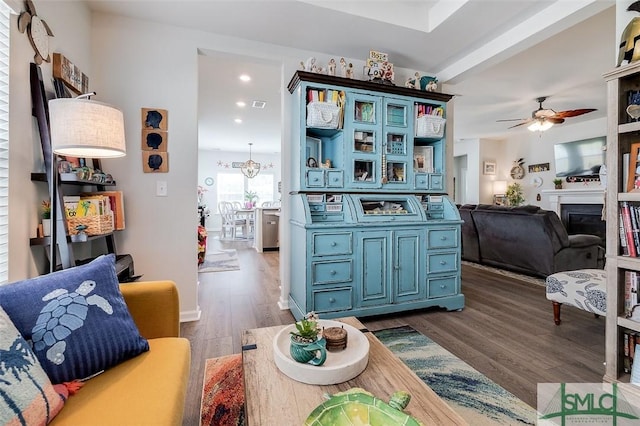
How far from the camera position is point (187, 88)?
8.43ft

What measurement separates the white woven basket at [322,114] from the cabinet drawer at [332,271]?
1.18 meters

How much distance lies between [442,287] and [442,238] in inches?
18.5

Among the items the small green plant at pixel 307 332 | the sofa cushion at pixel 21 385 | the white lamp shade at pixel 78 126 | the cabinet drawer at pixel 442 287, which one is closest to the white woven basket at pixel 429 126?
the cabinet drawer at pixel 442 287

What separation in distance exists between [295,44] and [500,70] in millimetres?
2678

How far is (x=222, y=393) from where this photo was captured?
1572 millimetres

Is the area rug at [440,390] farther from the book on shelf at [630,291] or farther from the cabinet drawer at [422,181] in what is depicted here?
the cabinet drawer at [422,181]

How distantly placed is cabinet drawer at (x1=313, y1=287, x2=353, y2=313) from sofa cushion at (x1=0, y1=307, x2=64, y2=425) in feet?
5.69

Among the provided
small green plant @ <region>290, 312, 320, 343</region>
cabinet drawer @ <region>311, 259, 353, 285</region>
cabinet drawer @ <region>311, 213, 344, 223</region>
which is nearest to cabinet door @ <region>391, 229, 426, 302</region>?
cabinet drawer @ <region>311, 259, 353, 285</region>

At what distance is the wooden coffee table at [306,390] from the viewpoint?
0.85m

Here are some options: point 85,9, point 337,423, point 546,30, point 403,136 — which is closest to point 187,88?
point 85,9

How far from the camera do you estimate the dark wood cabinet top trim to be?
2549mm

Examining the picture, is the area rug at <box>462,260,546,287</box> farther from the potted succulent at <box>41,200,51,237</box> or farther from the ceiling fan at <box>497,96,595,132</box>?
the potted succulent at <box>41,200,51,237</box>

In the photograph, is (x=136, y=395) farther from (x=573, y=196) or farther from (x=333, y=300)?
(x=573, y=196)

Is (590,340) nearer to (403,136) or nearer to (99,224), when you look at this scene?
(403,136)
